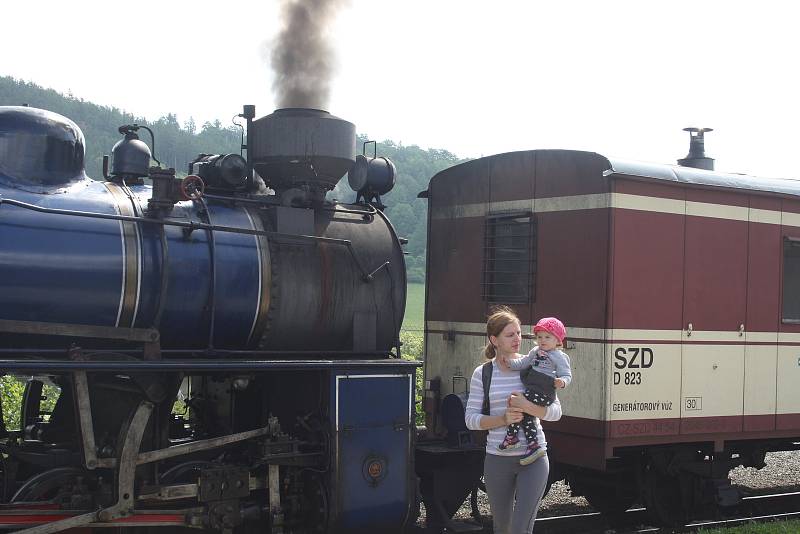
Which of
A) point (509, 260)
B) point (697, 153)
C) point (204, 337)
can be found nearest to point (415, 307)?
point (697, 153)

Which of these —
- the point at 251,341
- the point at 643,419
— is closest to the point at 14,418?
the point at 251,341

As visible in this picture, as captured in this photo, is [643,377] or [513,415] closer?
[513,415]

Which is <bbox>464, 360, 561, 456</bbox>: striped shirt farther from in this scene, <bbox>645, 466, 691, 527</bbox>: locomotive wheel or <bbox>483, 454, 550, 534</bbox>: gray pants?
<bbox>645, 466, 691, 527</bbox>: locomotive wheel

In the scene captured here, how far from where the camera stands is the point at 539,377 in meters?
4.89

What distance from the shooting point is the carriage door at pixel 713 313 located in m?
7.62

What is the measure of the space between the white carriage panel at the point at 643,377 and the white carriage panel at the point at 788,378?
149cm

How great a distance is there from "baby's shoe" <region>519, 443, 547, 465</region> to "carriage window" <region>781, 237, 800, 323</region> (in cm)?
452

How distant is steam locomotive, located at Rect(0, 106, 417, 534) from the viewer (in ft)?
17.7

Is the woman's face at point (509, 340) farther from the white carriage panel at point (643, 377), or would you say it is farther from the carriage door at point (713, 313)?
the carriage door at point (713, 313)

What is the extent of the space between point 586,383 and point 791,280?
282 cm

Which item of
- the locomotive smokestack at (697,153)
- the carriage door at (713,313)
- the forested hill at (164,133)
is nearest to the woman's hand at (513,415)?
the carriage door at (713,313)

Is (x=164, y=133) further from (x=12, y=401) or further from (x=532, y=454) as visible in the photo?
(x=532, y=454)

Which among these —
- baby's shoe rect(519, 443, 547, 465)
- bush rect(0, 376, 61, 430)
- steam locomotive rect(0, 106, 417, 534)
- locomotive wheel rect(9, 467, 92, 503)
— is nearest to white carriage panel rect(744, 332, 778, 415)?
steam locomotive rect(0, 106, 417, 534)

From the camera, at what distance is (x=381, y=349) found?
687 centimetres
